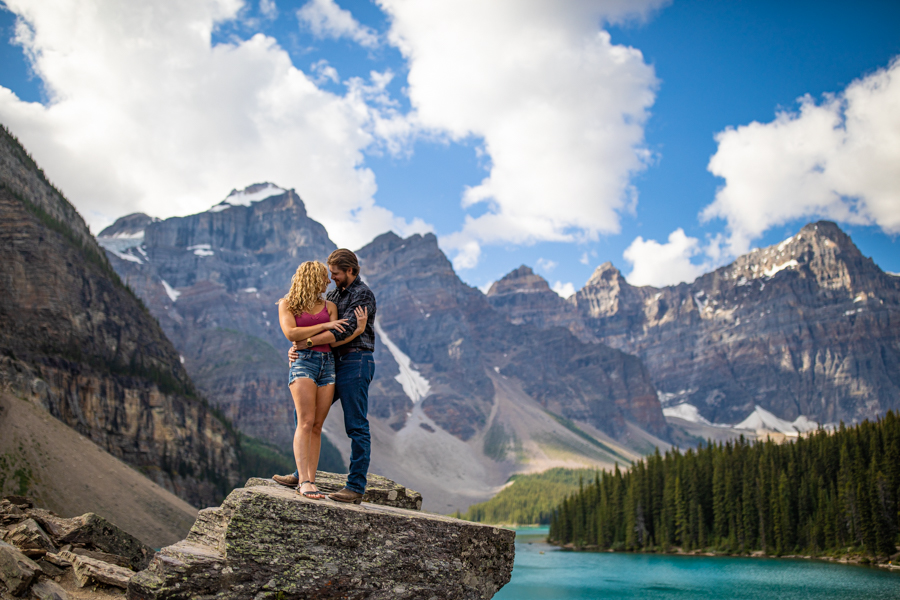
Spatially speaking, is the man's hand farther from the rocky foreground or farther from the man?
the rocky foreground

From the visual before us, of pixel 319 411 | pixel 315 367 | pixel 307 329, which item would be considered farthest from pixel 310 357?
pixel 319 411

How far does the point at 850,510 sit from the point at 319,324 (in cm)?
8380

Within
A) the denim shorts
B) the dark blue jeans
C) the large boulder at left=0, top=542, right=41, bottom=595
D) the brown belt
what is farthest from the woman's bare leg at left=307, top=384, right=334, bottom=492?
the large boulder at left=0, top=542, right=41, bottom=595

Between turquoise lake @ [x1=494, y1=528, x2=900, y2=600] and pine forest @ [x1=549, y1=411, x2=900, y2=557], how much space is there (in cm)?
625

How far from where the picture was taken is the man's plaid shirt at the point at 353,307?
9508mm

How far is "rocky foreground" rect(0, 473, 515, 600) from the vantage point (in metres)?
7.54

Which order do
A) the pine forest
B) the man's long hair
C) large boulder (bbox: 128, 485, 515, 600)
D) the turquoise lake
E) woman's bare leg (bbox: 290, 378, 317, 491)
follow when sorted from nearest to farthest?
large boulder (bbox: 128, 485, 515, 600) → woman's bare leg (bbox: 290, 378, 317, 491) → the man's long hair → the turquoise lake → the pine forest

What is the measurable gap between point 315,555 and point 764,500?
308 feet

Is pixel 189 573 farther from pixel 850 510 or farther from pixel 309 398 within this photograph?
pixel 850 510

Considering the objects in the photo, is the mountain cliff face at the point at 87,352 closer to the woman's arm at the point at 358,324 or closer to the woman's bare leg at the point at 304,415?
the woman's bare leg at the point at 304,415

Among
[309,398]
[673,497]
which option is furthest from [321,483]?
[673,497]

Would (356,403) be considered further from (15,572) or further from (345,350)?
(15,572)

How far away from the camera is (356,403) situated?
9570 millimetres

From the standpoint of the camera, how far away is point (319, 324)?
950cm
